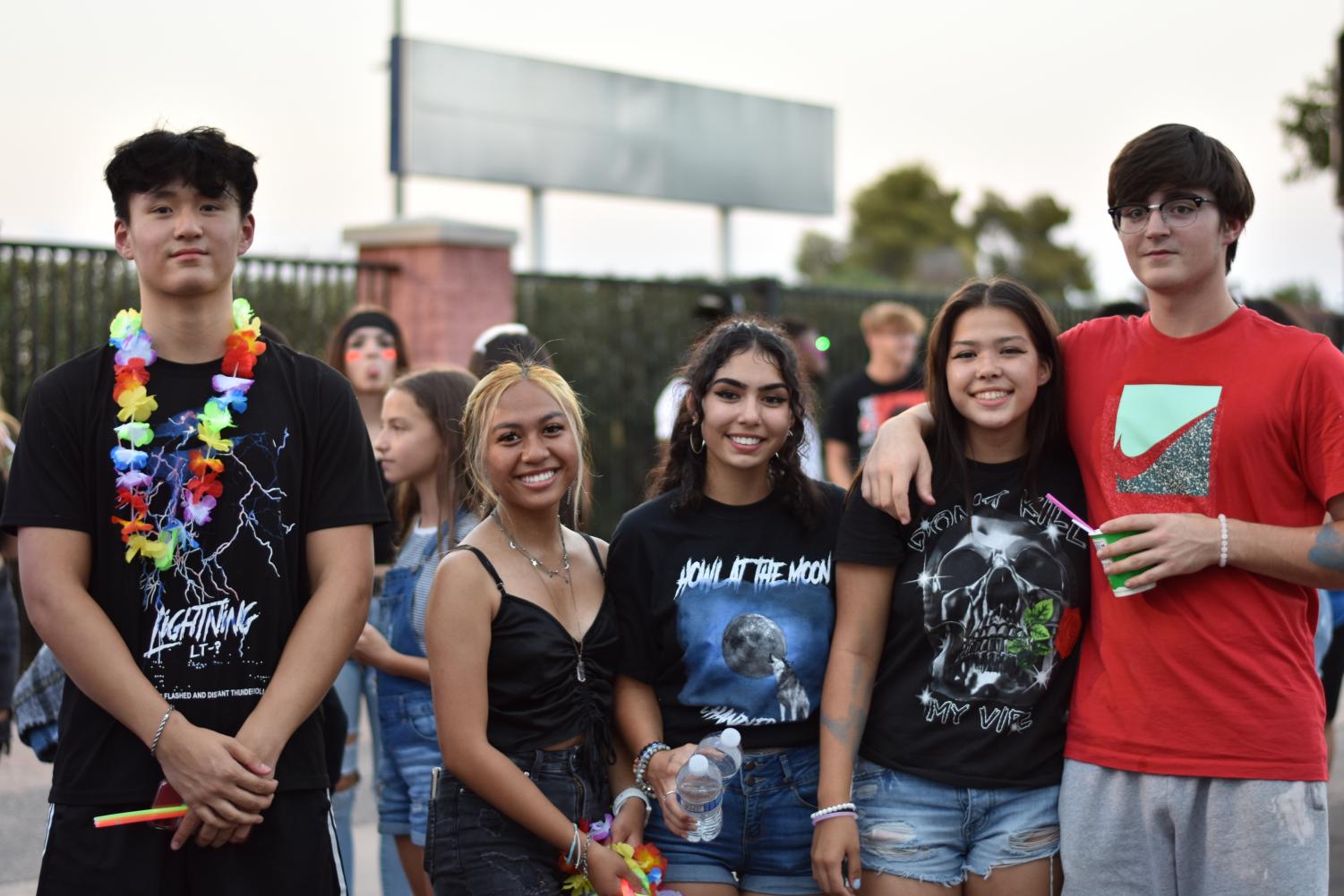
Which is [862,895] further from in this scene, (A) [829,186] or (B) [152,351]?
(A) [829,186]

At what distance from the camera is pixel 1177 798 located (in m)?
2.88

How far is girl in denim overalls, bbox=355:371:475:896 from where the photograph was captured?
13.2 feet

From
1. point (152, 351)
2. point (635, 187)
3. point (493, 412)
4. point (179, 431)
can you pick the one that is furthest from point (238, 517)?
point (635, 187)

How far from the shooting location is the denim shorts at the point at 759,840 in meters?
3.14

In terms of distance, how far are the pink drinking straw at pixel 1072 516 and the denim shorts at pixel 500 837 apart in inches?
46.7

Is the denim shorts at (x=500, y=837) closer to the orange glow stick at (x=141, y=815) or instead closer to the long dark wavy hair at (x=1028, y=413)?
the orange glow stick at (x=141, y=815)

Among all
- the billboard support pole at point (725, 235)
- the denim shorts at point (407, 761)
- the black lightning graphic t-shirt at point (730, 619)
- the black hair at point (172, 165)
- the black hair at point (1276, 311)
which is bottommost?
the denim shorts at point (407, 761)

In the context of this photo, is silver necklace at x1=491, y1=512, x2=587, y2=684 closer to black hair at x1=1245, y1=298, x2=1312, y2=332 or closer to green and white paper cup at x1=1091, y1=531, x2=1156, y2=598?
green and white paper cup at x1=1091, y1=531, x2=1156, y2=598

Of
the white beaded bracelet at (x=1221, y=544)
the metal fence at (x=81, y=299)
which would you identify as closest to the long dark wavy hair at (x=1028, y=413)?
the white beaded bracelet at (x=1221, y=544)

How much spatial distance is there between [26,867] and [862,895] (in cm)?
367

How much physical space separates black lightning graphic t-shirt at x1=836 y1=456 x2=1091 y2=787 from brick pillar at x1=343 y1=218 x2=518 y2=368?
6578mm

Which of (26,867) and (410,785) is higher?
(410,785)

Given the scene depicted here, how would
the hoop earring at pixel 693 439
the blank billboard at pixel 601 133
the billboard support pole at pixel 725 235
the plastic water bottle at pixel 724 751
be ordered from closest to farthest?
the plastic water bottle at pixel 724 751
the hoop earring at pixel 693 439
the blank billboard at pixel 601 133
the billboard support pole at pixel 725 235

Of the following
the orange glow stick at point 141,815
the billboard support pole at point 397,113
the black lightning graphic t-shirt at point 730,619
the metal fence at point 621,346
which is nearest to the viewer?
the orange glow stick at point 141,815
